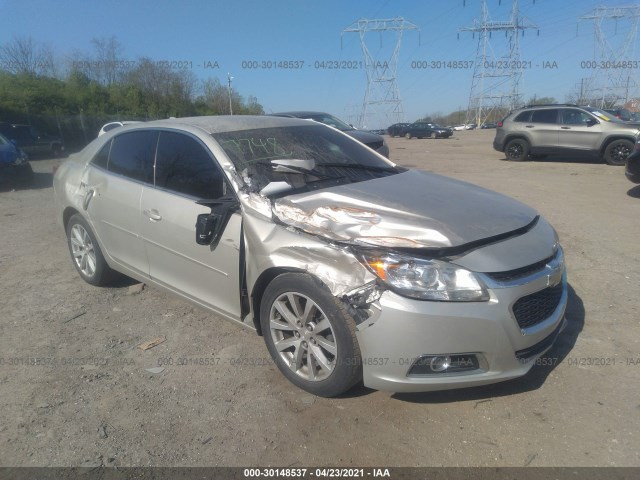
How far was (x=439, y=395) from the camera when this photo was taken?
9.18 feet

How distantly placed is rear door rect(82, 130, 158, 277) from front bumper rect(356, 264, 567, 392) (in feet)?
7.41

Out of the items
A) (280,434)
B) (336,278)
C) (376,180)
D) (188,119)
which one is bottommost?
(280,434)

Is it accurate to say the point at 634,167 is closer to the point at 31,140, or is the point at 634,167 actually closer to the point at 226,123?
the point at 226,123

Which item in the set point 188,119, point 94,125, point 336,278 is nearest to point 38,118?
point 94,125

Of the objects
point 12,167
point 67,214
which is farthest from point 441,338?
point 12,167

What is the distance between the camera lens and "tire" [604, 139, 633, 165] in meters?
12.3

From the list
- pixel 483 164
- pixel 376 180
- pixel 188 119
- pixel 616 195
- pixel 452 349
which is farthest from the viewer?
pixel 483 164

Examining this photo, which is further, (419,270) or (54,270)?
(54,270)

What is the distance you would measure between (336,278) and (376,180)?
121cm

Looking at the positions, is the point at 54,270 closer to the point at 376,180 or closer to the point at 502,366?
the point at 376,180

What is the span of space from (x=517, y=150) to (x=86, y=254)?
13274 millimetres

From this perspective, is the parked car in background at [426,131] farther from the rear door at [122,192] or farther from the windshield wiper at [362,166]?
the rear door at [122,192]

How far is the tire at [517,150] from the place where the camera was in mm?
14062

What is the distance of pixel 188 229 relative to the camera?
3.27 meters
